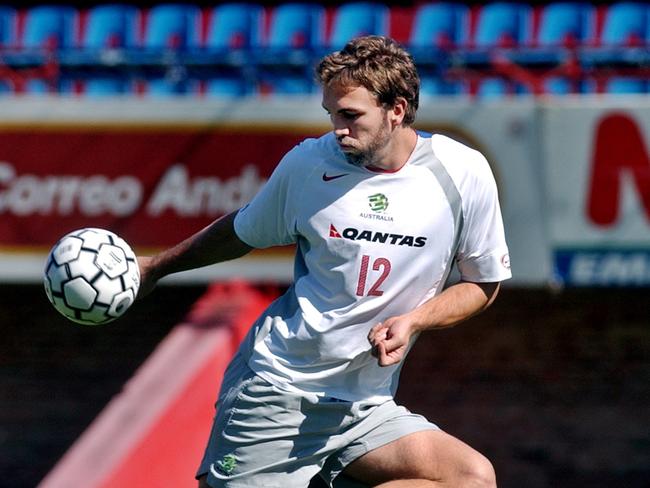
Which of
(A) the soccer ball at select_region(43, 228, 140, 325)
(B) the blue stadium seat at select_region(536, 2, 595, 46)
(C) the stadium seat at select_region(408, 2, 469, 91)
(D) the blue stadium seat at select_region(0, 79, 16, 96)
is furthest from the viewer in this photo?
(C) the stadium seat at select_region(408, 2, 469, 91)

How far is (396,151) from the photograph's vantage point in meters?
3.73

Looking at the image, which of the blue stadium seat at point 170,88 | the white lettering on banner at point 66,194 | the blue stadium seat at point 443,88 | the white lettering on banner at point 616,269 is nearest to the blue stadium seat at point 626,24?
the blue stadium seat at point 443,88

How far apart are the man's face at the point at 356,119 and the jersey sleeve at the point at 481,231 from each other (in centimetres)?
35

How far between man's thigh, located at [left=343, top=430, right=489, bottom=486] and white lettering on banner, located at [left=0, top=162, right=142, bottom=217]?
13.5 feet

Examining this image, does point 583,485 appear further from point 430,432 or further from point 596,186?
point 430,432

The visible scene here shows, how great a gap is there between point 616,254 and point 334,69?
4.11 metres

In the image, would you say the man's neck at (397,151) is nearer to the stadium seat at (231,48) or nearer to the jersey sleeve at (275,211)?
the jersey sleeve at (275,211)

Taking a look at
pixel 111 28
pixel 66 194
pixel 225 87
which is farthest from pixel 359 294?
pixel 111 28

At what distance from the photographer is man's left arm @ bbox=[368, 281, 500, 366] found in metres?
3.43

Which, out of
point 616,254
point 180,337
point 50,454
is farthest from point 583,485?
point 50,454

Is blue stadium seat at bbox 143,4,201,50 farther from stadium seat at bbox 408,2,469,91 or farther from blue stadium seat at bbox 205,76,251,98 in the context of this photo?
stadium seat at bbox 408,2,469,91

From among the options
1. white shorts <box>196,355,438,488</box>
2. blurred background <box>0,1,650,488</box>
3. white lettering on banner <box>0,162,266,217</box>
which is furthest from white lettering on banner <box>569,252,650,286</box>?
white shorts <box>196,355,438,488</box>

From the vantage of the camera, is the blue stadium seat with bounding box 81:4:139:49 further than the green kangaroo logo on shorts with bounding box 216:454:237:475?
Yes

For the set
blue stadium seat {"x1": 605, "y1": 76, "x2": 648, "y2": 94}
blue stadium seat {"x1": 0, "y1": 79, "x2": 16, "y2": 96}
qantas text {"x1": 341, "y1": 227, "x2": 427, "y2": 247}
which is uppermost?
qantas text {"x1": 341, "y1": 227, "x2": 427, "y2": 247}
